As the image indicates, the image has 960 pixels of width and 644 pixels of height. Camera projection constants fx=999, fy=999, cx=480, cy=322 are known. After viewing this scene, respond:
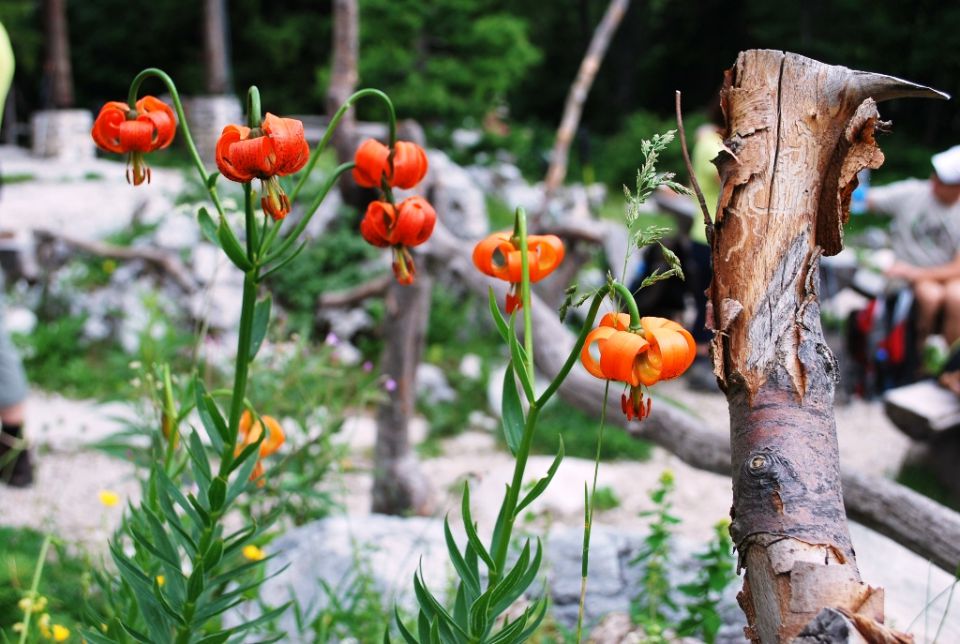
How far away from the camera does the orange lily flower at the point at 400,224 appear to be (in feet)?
4.46

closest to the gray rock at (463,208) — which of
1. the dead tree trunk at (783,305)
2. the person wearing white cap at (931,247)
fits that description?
the person wearing white cap at (931,247)

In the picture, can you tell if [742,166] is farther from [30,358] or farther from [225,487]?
[30,358]

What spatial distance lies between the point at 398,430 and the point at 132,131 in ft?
8.47

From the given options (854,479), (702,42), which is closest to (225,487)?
(854,479)

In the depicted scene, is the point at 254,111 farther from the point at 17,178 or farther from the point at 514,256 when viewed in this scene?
the point at 17,178

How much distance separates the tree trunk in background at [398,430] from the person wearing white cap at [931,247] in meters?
3.01

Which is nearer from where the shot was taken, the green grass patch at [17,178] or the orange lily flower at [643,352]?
the orange lily flower at [643,352]

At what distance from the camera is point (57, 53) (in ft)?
46.1

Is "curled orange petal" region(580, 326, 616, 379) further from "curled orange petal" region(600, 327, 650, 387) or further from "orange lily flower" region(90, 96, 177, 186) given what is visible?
"orange lily flower" region(90, 96, 177, 186)

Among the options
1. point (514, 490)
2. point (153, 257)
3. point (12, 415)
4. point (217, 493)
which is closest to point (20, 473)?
point (12, 415)

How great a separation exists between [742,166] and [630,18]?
1737 cm

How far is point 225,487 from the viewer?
1.33 m

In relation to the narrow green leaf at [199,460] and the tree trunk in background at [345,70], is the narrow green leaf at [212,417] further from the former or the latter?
the tree trunk in background at [345,70]

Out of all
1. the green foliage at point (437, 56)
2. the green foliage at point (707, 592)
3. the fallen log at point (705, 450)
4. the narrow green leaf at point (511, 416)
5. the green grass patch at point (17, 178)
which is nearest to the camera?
the narrow green leaf at point (511, 416)
